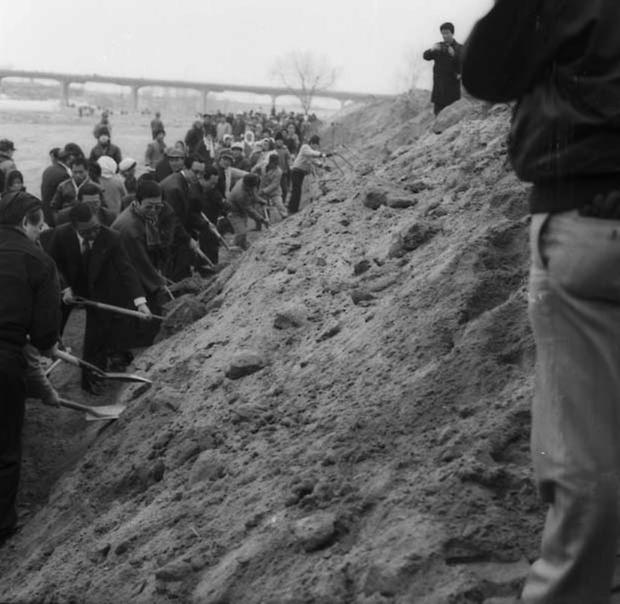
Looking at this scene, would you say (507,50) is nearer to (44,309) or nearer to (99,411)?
(44,309)

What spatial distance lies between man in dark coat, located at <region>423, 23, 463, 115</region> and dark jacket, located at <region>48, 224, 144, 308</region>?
471 centimetres

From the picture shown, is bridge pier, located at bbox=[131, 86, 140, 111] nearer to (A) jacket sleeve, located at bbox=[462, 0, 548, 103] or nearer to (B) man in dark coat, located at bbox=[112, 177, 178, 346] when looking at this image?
(B) man in dark coat, located at bbox=[112, 177, 178, 346]

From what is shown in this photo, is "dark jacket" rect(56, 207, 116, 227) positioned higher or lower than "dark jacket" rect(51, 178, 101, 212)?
lower

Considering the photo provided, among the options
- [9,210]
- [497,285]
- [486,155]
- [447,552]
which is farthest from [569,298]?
[486,155]

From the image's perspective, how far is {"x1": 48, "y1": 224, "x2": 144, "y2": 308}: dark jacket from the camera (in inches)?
316

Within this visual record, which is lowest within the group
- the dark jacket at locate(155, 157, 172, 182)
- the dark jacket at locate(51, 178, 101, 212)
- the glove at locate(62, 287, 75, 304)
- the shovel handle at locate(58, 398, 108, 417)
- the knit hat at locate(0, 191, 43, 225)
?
the shovel handle at locate(58, 398, 108, 417)

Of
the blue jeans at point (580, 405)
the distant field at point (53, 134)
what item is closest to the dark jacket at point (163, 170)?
A: the distant field at point (53, 134)

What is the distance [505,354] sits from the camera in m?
4.14

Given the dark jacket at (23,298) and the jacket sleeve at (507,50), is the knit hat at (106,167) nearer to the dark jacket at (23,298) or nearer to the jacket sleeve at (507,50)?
the dark jacket at (23,298)

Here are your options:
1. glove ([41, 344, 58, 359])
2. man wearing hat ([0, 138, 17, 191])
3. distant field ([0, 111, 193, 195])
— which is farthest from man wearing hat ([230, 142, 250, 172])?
glove ([41, 344, 58, 359])

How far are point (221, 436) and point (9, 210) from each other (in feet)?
6.87

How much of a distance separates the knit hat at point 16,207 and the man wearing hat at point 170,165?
586cm

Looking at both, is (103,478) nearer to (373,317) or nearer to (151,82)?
(373,317)

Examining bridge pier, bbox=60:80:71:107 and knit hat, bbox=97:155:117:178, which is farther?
bridge pier, bbox=60:80:71:107
